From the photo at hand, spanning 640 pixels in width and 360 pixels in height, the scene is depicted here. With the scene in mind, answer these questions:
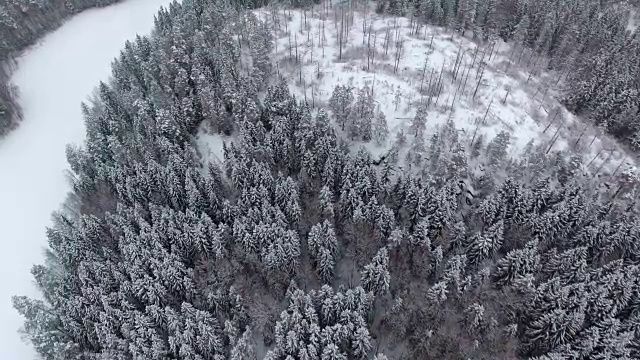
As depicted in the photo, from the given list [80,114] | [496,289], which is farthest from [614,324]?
[80,114]

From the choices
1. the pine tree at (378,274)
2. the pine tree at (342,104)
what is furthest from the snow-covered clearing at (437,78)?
the pine tree at (378,274)

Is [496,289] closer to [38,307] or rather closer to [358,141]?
[358,141]

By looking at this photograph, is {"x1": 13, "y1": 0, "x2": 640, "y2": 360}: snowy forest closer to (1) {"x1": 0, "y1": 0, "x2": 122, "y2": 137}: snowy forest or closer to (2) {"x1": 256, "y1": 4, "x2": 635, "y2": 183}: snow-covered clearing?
(2) {"x1": 256, "y1": 4, "x2": 635, "y2": 183}: snow-covered clearing

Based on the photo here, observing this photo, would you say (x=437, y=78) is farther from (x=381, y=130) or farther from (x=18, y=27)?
(x=18, y=27)

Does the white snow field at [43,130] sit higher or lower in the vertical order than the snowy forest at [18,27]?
lower

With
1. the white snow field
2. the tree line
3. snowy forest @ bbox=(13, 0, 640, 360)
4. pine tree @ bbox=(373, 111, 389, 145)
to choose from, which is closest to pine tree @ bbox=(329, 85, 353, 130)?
snowy forest @ bbox=(13, 0, 640, 360)

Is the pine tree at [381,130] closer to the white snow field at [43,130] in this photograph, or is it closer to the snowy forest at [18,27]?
the white snow field at [43,130]

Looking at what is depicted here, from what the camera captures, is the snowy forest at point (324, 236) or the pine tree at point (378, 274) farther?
the pine tree at point (378, 274)

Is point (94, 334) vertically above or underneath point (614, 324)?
underneath
